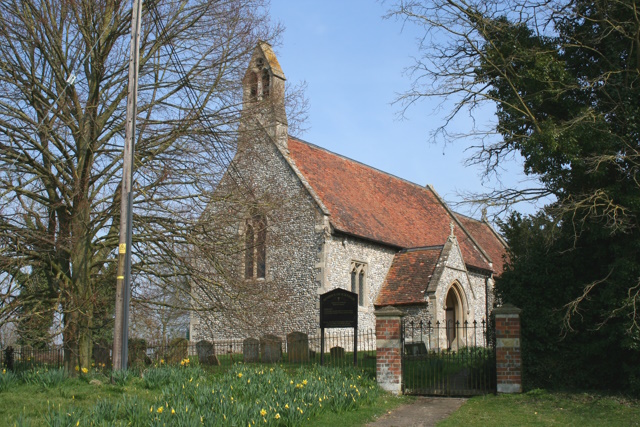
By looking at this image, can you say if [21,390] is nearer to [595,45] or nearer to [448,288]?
[595,45]

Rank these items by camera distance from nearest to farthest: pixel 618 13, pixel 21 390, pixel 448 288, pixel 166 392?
pixel 166 392, pixel 21 390, pixel 618 13, pixel 448 288

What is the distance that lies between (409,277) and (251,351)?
30.4ft

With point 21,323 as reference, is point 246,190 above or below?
above

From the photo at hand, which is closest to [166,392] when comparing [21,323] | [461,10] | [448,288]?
[21,323]

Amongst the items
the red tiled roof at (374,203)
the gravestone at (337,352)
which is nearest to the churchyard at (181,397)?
the gravestone at (337,352)

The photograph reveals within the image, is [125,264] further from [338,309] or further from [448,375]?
[448,375]

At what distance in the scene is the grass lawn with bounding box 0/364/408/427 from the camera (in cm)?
820

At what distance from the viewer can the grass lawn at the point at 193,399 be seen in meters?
8.20

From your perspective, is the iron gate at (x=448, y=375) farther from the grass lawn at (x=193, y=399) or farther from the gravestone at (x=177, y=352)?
the gravestone at (x=177, y=352)

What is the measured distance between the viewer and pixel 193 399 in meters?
9.85

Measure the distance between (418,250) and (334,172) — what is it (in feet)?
16.6

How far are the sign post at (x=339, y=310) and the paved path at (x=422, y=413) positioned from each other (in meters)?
2.50

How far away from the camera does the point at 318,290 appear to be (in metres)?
23.9

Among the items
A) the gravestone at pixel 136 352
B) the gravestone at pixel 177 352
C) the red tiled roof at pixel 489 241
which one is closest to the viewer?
the gravestone at pixel 177 352
